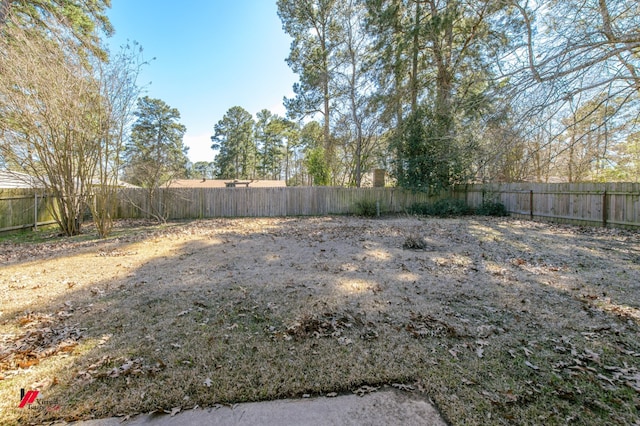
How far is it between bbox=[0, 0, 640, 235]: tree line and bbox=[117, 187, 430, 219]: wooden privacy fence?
105 cm

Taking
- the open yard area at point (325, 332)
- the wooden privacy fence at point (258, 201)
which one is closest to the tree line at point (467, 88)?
the wooden privacy fence at point (258, 201)

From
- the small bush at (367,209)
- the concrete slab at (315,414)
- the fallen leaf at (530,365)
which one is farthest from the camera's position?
the small bush at (367,209)

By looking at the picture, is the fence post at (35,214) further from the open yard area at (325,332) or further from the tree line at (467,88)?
the tree line at (467,88)

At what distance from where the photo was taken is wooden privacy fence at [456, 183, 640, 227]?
7.82 m

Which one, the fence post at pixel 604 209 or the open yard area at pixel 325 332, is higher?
the fence post at pixel 604 209

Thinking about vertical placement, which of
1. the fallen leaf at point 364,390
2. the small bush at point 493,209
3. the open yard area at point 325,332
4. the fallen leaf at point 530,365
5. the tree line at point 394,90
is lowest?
the fallen leaf at point 364,390

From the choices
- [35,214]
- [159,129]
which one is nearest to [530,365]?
[35,214]

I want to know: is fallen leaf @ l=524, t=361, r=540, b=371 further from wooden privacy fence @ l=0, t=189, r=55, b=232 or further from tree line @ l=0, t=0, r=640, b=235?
wooden privacy fence @ l=0, t=189, r=55, b=232

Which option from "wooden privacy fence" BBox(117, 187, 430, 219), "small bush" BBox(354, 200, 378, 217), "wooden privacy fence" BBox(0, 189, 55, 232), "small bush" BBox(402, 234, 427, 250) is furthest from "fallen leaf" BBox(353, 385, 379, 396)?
"wooden privacy fence" BBox(117, 187, 430, 219)

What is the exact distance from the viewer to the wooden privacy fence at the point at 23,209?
314 inches

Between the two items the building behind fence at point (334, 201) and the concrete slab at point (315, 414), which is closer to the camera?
the concrete slab at point (315, 414)

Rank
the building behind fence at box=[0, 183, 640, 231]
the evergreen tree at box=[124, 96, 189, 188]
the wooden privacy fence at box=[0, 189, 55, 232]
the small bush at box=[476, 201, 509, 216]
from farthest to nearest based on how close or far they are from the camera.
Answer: the evergreen tree at box=[124, 96, 189, 188] → the small bush at box=[476, 201, 509, 216] → the building behind fence at box=[0, 183, 640, 231] → the wooden privacy fence at box=[0, 189, 55, 232]

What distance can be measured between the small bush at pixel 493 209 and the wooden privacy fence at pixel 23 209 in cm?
1458

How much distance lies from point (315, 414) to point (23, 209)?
36.8ft
